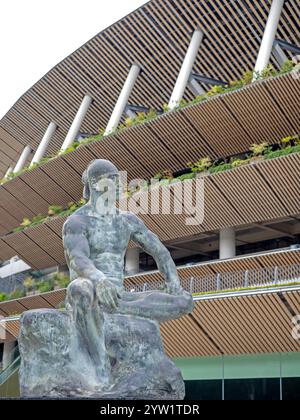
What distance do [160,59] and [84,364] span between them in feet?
98.1

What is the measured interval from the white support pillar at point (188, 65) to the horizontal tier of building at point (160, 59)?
1.44 ft

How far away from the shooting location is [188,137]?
31609 millimetres

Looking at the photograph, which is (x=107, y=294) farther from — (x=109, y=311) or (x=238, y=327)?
(x=238, y=327)

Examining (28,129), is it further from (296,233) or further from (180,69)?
(296,233)

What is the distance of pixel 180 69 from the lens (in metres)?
36.3

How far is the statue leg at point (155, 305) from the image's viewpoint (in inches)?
351

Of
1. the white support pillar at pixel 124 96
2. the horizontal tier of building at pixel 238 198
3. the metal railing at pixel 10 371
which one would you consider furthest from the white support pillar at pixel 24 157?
the metal railing at pixel 10 371

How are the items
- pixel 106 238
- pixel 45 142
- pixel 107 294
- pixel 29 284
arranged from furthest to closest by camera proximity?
pixel 45 142
pixel 29 284
pixel 106 238
pixel 107 294

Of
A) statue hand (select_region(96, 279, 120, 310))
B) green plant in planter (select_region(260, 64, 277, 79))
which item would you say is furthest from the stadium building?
statue hand (select_region(96, 279, 120, 310))

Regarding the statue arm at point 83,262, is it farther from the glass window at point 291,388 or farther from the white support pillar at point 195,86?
the white support pillar at point 195,86

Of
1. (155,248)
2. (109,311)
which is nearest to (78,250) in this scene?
(109,311)

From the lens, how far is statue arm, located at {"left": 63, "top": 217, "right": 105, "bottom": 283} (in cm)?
860
